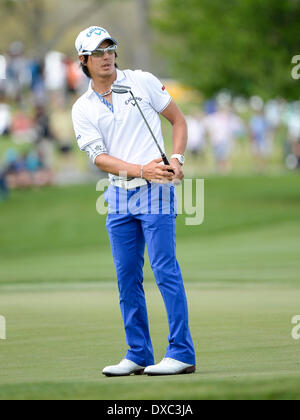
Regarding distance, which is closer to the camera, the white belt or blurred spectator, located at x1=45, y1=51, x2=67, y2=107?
the white belt

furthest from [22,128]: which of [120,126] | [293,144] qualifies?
[120,126]

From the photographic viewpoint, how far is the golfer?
23.3 feet

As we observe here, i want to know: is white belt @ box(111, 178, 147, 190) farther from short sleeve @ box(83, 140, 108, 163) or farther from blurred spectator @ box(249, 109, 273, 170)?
blurred spectator @ box(249, 109, 273, 170)

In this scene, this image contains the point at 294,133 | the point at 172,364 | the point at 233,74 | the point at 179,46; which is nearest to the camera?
the point at 172,364

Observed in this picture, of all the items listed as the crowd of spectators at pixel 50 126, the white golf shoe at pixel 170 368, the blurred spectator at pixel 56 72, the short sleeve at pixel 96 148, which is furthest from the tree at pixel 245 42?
the white golf shoe at pixel 170 368

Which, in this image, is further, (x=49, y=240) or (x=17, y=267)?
(x=49, y=240)

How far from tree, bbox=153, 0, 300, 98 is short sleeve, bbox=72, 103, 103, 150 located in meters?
17.1

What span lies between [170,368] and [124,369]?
0.37 metres

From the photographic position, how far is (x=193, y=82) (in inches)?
1192

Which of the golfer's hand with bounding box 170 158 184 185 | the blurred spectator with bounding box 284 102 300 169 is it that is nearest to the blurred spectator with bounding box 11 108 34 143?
the blurred spectator with bounding box 284 102 300 169

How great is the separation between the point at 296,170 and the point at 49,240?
56.6ft

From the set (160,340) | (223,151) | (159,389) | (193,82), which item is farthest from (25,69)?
(159,389)

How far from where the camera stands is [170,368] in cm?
702
